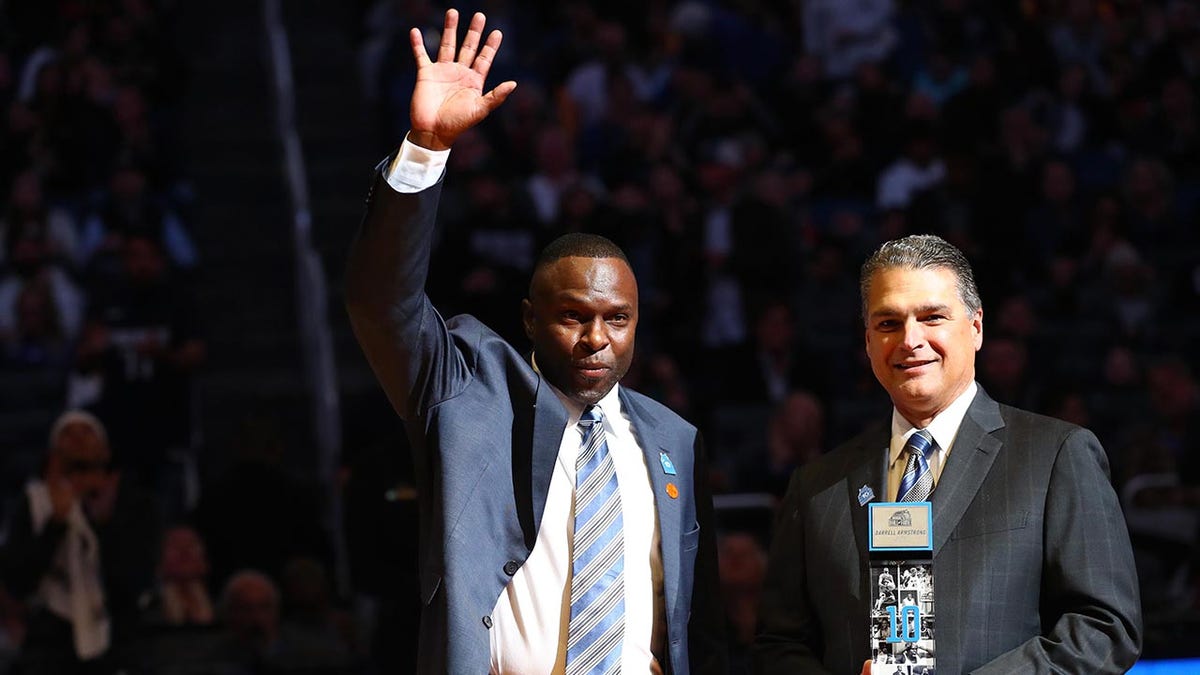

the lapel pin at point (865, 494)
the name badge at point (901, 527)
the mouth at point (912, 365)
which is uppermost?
the mouth at point (912, 365)

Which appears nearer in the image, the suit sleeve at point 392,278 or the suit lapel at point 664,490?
the suit sleeve at point 392,278

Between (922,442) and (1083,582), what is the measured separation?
1.40ft

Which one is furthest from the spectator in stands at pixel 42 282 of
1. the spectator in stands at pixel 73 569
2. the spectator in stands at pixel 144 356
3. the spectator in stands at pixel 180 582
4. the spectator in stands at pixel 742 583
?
the spectator in stands at pixel 742 583

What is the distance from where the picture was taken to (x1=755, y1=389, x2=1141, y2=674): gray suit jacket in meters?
3.43

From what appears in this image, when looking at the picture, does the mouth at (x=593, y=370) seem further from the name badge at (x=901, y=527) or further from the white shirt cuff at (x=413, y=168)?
the name badge at (x=901, y=527)

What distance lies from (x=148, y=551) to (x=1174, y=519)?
4542mm

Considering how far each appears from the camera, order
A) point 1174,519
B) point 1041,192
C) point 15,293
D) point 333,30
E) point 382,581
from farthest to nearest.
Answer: point 333,30 → point 1041,192 → point 15,293 → point 1174,519 → point 382,581

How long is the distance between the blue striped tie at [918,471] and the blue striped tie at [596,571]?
24.5 inches

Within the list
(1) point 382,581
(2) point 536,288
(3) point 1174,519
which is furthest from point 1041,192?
(2) point 536,288

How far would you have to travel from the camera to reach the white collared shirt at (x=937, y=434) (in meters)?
3.65

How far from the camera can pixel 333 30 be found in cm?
1418

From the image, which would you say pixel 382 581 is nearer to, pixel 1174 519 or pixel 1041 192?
pixel 1174 519

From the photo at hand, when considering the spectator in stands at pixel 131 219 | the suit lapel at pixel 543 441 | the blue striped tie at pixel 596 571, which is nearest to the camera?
the blue striped tie at pixel 596 571

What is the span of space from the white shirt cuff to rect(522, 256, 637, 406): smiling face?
1.32 feet
